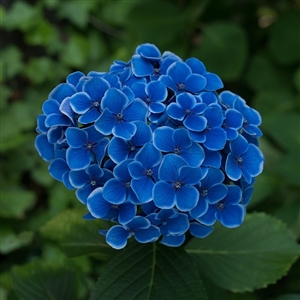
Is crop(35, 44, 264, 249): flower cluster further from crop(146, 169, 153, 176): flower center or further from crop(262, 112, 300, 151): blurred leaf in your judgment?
crop(262, 112, 300, 151): blurred leaf


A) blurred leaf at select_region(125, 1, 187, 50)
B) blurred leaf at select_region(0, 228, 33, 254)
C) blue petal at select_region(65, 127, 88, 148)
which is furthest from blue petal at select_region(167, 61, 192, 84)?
blurred leaf at select_region(125, 1, 187, 50)

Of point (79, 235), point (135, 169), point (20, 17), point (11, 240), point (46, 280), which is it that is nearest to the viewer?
point (135, 169)

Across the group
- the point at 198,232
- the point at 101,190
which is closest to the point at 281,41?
the point at 198,232

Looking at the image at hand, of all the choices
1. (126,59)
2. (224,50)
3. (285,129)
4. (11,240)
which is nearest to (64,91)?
(11,240)

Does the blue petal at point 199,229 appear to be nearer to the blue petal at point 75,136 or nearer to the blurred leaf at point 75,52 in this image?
the blue petal at point 75,136

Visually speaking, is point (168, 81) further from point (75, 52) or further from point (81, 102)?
point (75, 52)

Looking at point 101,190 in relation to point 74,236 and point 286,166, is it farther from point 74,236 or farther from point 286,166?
point 286,166
